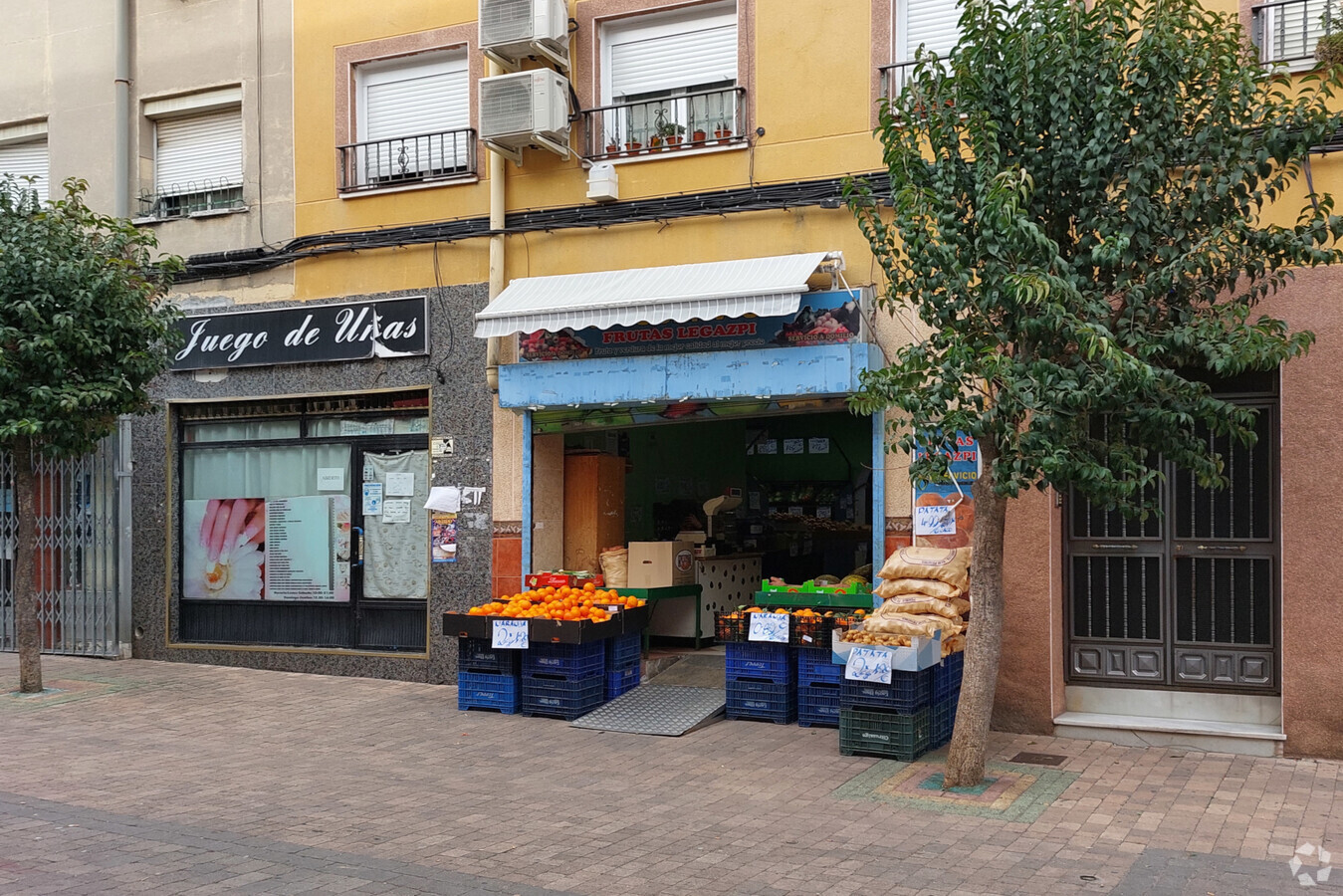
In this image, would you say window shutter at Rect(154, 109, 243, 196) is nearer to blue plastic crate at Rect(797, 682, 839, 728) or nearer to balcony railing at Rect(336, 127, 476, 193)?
balcony railing at Rect(336, 127, 476, 193)

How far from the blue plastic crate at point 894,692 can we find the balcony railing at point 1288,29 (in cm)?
502

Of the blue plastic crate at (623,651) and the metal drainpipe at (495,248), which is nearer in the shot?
the blue plastic crate at (623,651)

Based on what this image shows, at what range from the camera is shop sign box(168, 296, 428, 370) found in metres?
11.6

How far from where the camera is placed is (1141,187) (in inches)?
269

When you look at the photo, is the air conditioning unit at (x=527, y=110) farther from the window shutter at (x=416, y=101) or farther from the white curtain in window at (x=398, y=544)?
the white curtain in window at (x=398, y=544)

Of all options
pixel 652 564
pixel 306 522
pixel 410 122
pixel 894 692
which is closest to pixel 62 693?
pixel 306 522

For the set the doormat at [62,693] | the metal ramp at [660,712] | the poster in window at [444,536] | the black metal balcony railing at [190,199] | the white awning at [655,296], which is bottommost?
the doormat at [62,693]

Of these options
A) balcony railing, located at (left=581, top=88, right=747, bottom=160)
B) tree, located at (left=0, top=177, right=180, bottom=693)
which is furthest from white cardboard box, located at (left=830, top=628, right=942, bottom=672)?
tree, located at (left=0, top=177, right=180, bottom=693)

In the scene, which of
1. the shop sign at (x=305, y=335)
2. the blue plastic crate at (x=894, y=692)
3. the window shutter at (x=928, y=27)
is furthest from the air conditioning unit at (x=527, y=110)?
the blue plastic crate at (x=894, y=692)

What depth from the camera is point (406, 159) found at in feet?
38.9

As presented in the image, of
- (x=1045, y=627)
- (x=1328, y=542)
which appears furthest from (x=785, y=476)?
(x=1328, y=542)

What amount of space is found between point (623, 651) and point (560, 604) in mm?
753

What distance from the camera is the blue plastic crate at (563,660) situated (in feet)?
31.8

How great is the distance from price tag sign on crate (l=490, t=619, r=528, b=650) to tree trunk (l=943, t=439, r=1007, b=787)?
12.2 feet
